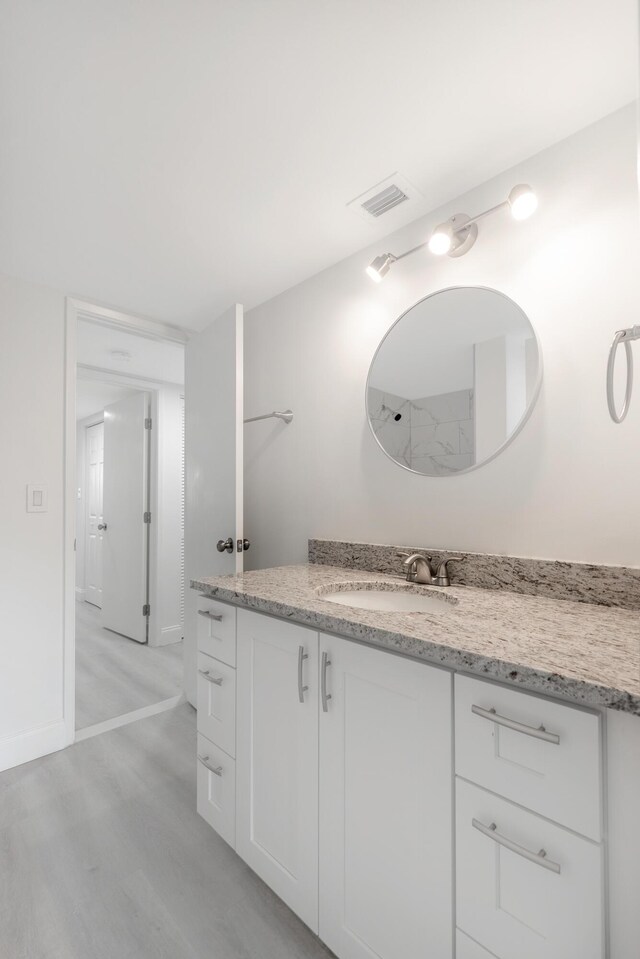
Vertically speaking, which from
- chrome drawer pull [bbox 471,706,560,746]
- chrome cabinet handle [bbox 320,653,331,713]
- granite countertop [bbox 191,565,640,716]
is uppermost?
granite countertop [bbox 191,565,640,716]

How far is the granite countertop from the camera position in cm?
68

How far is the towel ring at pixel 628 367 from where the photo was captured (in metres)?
1.07

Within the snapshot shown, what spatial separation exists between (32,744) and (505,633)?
2.20 metres

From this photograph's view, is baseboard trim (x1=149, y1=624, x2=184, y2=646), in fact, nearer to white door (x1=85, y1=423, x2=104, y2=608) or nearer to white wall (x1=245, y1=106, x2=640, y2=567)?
white door (x1=85, y1=423, x2=104, y2=608)

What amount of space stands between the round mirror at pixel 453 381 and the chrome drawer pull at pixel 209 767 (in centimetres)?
119

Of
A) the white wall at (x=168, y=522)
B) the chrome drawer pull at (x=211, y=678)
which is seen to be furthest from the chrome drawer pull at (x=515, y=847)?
the white wall at (x=168, y=522)

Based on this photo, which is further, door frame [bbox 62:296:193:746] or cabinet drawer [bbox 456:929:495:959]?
door frame [bbox 62:296:193:746]

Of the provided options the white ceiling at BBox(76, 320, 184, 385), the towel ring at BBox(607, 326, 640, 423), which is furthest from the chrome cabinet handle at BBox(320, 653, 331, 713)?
the white ceiling at BBox(76, 320, 184, 385)

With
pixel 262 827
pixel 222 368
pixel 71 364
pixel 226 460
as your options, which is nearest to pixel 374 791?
pixel 262 827

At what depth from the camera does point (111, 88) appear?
3.77 feet

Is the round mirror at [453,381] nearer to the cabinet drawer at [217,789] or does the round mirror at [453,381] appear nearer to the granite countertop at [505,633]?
the granite countertop at [505,633]

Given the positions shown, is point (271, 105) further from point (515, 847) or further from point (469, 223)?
point (515, 847)

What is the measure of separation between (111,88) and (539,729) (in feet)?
5.64

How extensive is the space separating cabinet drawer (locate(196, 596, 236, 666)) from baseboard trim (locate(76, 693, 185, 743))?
1.24 metres
